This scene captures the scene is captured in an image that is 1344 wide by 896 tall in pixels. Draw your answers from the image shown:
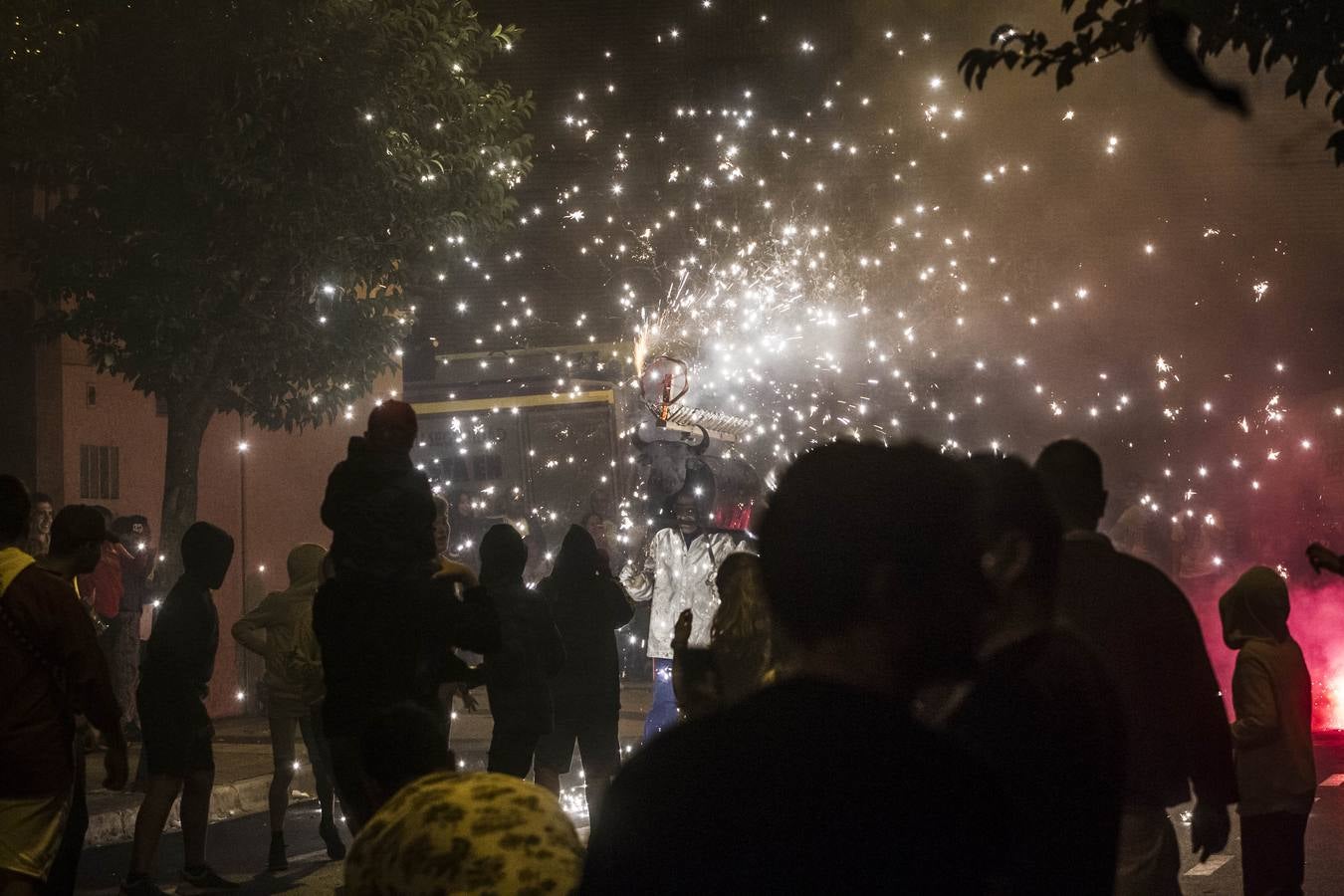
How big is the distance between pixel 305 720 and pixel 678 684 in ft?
12.9

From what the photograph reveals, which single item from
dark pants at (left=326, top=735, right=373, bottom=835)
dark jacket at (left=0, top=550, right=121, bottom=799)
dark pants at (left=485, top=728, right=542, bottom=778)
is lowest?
dark pants at (left=485, top=728, right=542, bottom=778)

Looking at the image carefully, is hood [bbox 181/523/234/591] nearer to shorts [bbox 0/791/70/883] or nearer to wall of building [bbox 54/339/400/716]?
shorts [bbox 0/791/70/883]

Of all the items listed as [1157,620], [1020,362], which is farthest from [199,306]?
[1020,362]

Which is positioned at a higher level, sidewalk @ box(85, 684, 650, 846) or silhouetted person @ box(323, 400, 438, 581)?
silhouetted person @ box(323, 400, 438, 581)

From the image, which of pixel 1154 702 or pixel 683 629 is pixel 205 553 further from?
pixel 1154 702

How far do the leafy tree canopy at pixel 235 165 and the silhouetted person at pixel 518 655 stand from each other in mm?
6602

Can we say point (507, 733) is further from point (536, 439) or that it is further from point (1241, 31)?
point (536, 439)

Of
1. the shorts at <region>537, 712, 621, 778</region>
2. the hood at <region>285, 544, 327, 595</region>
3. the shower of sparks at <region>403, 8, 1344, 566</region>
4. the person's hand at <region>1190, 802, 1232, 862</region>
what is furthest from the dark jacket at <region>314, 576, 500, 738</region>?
the shower of sparks at <region>403, 8, 1344, 566</region>

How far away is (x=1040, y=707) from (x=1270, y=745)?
2532 mm

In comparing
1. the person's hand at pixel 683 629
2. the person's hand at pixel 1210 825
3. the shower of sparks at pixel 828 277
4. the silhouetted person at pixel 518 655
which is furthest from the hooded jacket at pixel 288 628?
the shower of sparks at pixel 828 277

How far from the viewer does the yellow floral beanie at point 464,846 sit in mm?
2441

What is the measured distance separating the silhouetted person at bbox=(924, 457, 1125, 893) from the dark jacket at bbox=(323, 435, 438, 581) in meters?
2.32

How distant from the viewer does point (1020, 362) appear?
25797 mm

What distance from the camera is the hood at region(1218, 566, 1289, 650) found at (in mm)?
5047
